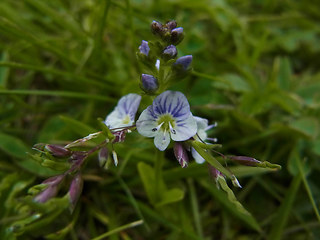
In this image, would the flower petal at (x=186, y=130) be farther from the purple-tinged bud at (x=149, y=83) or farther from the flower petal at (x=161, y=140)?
the purple-tinged bud at (x=149, y=83)

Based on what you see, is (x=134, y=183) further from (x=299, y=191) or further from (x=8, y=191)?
(x=299, y=191)

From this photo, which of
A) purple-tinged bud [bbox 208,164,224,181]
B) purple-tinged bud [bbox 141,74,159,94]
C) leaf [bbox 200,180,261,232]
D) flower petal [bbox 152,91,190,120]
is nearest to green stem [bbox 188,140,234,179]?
purple-tinged bud [bbox 208,164,224,181]

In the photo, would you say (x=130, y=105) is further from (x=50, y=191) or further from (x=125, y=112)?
(x=50, y=191)

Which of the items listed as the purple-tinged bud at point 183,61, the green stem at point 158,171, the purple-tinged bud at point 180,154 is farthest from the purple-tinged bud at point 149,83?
the green stem at point 158,171

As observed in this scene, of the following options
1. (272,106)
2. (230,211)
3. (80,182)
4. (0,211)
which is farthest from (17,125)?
(272,106)

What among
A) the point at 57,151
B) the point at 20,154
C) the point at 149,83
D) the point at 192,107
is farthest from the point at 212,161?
the point at 20,154

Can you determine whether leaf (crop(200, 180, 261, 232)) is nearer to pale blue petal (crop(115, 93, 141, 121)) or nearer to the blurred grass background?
the blurred grass background
